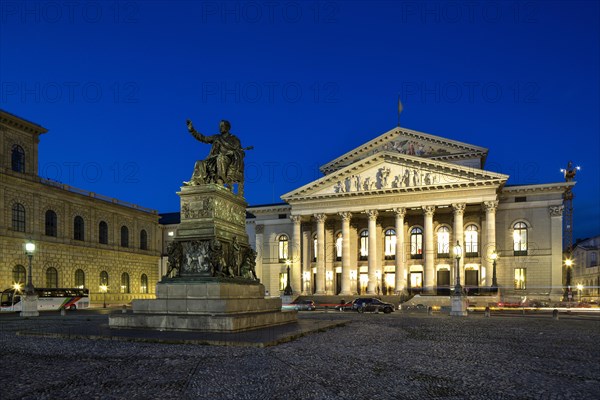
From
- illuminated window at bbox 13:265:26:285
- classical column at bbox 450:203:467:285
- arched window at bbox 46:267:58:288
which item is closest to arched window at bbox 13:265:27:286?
illuminated window at bbox 13:265:26:285

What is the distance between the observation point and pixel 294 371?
29.5 ft

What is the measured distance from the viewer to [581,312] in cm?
3859

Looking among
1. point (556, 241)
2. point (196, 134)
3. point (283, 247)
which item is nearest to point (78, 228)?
point (283, 247)

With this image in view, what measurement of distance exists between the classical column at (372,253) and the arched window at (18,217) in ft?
114

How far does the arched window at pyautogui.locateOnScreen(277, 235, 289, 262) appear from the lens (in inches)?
2553

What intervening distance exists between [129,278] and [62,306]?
57.1 feet

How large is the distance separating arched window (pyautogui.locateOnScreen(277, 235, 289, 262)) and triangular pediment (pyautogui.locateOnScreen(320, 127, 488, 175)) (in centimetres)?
1473

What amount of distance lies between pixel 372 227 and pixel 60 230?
33595 mm

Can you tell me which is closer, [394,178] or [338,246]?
[394,178]

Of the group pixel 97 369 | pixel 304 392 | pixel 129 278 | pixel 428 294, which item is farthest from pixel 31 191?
pixel 304 392

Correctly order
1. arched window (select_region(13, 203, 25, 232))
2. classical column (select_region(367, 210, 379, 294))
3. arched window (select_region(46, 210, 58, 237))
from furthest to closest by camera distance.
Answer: classical column (select_region(367, 210, 379, 294)) < arched window (select_region(46, 210, 58, 237)) < arched window (select_region(13, 203, 25, 232))

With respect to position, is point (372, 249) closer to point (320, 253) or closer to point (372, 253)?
point (372, 253)

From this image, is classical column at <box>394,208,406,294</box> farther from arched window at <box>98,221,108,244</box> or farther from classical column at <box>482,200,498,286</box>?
arched window at <box>98,221,108,244</box>

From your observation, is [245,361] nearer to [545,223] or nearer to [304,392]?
[304,392]
